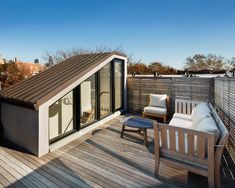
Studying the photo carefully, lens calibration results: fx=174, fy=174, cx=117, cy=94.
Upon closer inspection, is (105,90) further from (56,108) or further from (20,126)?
(20,126)

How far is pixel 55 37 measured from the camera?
14422mm

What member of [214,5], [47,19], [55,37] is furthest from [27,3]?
[214,5]

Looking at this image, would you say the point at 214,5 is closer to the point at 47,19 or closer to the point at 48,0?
the point at 48,0

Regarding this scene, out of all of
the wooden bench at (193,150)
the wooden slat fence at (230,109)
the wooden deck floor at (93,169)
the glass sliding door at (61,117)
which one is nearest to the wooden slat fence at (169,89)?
the wooden slat fence at (230,109)

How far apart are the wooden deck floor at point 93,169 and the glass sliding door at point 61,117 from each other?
0.35 m

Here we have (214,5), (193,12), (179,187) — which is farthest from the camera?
(193,12)

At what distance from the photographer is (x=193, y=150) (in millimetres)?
2350

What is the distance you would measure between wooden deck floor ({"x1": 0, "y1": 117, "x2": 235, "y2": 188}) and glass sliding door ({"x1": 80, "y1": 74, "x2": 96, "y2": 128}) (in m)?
0.85

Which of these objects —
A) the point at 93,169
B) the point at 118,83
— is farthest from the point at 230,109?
the point at 118,83

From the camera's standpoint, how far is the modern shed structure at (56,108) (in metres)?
3.27

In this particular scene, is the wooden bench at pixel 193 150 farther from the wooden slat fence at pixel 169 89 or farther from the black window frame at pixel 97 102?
the wooden slat fence at pixel 169 89

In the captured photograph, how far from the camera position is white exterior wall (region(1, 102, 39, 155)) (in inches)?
128

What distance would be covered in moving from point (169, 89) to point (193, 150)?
3984 mm

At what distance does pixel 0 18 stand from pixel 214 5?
1014cm
